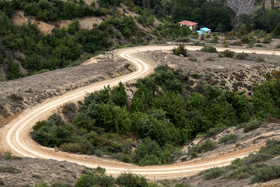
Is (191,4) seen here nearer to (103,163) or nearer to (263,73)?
(263,73)

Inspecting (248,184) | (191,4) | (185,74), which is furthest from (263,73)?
(191,4)

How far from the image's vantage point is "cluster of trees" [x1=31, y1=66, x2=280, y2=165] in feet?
96.7

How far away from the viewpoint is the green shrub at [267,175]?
1714 centimetres

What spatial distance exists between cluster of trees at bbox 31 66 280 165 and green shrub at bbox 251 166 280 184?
10708mm

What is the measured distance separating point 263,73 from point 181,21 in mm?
70552

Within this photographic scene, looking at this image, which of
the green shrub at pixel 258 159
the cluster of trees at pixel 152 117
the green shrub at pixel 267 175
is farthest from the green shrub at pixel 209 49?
the green shrub at pixel 267 175

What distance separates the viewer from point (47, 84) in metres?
39.5

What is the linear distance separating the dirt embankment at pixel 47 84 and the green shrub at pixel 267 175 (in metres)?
20.9

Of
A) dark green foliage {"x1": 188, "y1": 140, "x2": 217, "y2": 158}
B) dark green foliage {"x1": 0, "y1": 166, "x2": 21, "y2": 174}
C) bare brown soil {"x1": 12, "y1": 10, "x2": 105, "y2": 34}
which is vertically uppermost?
dark green foliage {"x1": 0, "y1": 166, "x2": 21, "y2": 174}

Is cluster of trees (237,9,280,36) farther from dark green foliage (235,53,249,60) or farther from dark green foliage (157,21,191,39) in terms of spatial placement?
dark green foliage (235,53,249,60)

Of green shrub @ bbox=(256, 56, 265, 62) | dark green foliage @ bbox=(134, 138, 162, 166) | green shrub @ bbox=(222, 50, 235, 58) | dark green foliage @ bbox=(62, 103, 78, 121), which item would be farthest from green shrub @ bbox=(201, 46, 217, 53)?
dark green foliage @ bbox=(134, 138, 162, 166)

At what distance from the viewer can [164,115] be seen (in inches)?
1538

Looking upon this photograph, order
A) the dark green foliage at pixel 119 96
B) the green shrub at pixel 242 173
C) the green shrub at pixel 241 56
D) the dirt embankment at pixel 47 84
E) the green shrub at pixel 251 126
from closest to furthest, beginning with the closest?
the green shrub at pixel 242 173 < the green shrub at pixel 251 126 < the dirt embankment at pixel 47 84 < the dark green foliage at pixel 119 96 < the green shrub at pixel 241 56

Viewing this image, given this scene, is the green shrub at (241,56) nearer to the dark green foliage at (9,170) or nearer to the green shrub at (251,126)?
the green shrub at (251,126)
